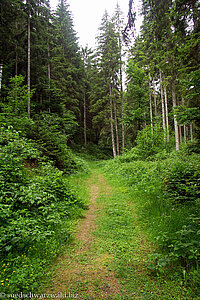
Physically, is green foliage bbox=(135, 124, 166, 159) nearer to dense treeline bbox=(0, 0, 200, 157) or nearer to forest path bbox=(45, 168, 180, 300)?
dense treeline bbox=(0, 0, 200, 157)

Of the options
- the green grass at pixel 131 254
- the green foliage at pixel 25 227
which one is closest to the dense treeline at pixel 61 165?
the green foliage at pixel 25 227

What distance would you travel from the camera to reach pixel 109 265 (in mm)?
2775

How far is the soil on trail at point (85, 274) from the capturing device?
2238 mm

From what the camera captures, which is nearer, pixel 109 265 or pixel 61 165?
pixel 109 265

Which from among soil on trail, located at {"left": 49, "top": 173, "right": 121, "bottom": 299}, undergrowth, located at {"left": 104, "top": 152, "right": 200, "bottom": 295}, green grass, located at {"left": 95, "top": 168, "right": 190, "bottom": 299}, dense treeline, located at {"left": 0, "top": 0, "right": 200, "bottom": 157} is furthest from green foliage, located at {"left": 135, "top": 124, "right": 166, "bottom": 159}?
soil on trail, located at {"left": 49, "top": 173, "right": 121, "bottom": 299}

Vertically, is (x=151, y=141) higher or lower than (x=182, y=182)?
higher

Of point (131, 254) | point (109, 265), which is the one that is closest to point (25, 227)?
point (109, 265)

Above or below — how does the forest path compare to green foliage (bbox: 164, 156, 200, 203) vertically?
below

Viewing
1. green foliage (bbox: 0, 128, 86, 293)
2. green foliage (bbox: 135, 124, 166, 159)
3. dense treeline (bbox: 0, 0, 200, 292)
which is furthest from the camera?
green foliage (bbox: 135, 124, 166, 159)

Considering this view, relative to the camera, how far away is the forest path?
2.21 m

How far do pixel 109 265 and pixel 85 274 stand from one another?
45cm

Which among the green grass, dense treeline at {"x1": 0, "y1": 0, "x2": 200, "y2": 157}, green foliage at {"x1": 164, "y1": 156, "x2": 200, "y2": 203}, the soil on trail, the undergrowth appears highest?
dense treeline at {"x1": 0, "y1": 0, "x2": 200, "y2": 157}

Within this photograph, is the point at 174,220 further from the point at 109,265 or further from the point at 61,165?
the point at 61,165

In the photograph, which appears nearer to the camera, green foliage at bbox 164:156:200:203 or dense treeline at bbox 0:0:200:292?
dense treeline at bbox 0:0:200:292
